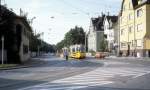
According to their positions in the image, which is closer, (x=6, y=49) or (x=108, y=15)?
(x=6, y=49)

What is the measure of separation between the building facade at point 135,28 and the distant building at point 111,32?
1215 cm

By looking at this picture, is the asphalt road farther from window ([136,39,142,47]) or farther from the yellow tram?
window ([136,39,142,47])

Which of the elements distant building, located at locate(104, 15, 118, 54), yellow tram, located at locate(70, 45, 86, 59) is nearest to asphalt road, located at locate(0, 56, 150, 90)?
yellow tram, located at locate(70, 45, 86, 59)

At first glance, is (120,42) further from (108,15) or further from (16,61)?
(16,61)

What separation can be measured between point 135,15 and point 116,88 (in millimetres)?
64554

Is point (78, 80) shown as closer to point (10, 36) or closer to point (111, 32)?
point (10, 36)

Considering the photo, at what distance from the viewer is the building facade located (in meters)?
73.9

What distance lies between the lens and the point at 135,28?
80.3 meters

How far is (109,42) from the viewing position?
111m

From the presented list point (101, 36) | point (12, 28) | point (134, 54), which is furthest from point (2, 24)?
point (101, 36)

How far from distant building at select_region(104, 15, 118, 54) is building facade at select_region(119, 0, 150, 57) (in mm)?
12147

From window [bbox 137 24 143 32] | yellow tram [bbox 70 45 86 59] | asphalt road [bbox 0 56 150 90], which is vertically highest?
window [bbox 137 24 143 32]

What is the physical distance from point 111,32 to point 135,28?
103 ft

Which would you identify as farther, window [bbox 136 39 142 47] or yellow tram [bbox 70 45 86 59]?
window [bbox 136 39 142 47]
